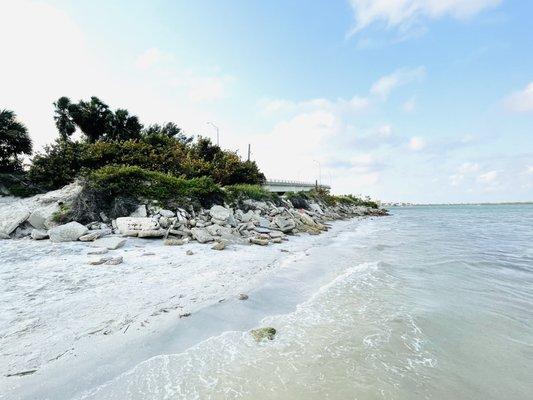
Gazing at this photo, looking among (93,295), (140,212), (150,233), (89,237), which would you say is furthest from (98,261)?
(140,212)

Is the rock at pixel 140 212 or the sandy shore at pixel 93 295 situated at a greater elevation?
the rock at pixel 140 212

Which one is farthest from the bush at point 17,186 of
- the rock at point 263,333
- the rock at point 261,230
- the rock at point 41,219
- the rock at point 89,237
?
the rock at point 263,333

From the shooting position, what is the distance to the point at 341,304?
531cm

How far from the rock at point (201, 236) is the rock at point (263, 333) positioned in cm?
633

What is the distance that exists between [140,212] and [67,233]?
2.96 m

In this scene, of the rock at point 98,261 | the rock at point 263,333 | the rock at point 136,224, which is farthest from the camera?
the rock at point 136,224

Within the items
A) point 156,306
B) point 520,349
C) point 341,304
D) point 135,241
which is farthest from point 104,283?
point 520,349

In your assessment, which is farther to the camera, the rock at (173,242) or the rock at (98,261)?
the rock at (173,242)

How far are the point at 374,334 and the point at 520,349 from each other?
1826 mm

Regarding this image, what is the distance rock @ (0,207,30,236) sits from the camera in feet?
31.5

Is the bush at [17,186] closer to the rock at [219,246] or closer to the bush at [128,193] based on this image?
the bush at [128,193]

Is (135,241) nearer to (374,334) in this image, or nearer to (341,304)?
(341,304)

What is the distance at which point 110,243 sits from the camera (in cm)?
856

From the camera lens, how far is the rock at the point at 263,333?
12.8 ft
